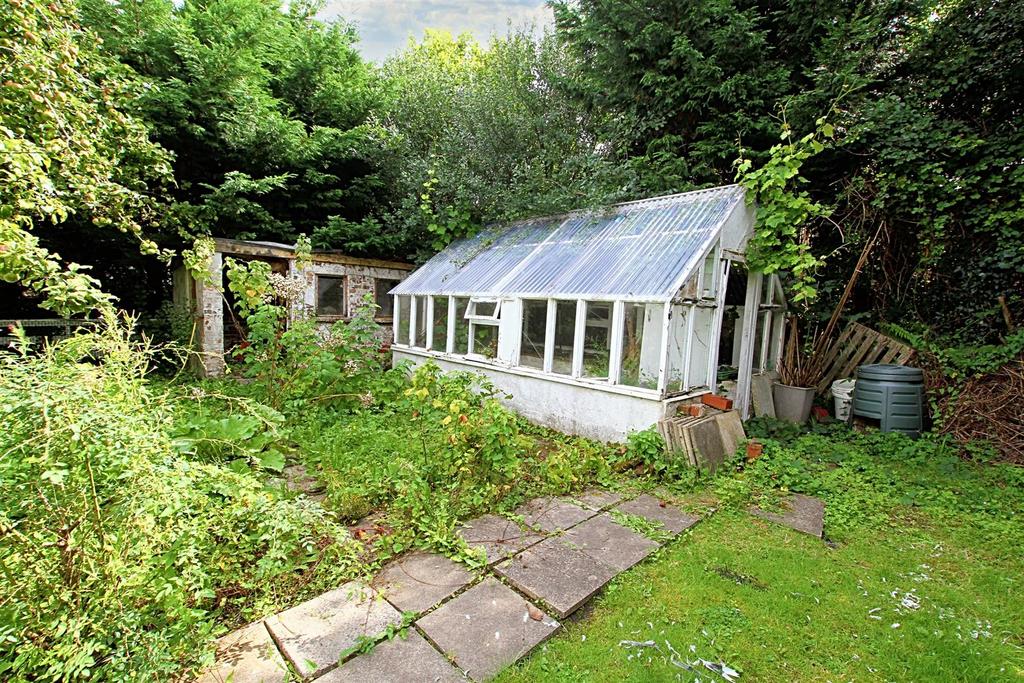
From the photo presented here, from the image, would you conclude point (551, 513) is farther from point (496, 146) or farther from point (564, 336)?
point (496, 146)

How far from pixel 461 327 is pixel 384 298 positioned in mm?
4641

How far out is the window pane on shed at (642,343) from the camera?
18.2ft

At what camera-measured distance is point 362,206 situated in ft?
44.3

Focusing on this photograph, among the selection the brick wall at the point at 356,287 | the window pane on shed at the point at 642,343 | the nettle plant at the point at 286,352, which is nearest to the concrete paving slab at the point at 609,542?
the window pane on shed at the point at 642,343

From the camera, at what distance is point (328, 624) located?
262 cm

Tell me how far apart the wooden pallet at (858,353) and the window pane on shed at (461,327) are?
6.36 m

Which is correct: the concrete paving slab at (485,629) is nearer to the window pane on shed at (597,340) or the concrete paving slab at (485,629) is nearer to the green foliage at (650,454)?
the green foliage at (650,454)

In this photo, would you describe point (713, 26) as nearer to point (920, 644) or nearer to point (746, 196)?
point (746, 196)

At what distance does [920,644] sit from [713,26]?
1056cm

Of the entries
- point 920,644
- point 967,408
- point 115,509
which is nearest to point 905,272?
point 967,408

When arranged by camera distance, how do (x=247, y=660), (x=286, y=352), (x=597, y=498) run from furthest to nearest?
(x=286, y=352)
(x=597, y=498)
(x=247, y=660)

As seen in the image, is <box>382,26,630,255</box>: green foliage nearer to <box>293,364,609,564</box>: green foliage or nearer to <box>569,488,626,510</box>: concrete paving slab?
<box>293,364,609,564</box>: green foliage

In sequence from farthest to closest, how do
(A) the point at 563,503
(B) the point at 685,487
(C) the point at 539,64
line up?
1. (C) the point at 539,64
2. (B) the point at 685,487
3. (A) the point at 563,503

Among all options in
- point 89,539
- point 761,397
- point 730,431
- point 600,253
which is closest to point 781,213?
point 600,253
